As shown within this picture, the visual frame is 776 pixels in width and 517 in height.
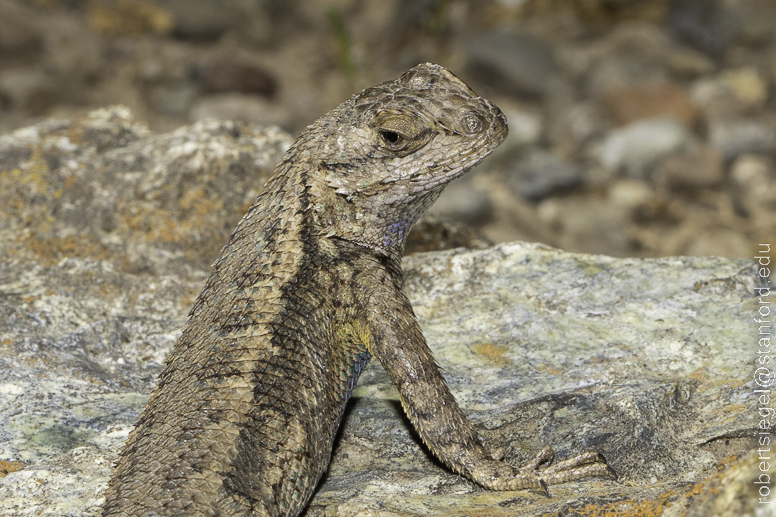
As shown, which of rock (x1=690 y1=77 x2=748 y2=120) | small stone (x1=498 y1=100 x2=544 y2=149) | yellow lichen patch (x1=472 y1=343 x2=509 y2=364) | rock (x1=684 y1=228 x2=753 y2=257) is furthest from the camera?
small stone (x1=498 y1=100 x2=544 y2=149)

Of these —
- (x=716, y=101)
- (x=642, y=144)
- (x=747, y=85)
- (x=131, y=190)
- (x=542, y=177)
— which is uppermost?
Result: (x=747, y=85)

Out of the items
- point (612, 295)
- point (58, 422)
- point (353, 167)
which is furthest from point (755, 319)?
point (58, 422)

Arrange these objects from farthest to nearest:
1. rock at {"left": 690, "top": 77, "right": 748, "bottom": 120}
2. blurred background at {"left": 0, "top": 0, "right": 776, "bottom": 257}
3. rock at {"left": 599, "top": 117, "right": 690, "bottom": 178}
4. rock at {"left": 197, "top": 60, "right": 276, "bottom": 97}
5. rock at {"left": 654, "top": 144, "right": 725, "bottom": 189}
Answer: rock at {"left": 197, "top": 60, "right": 276, "bottom": 97} → rock at {"left": 690, "top": 77, "right": 748, "bottom": 120} → rock at {"left": 599, "top": 117, "right": 690, "bottom": 178} → rock at {"left": 654, "top": 144, "right": 725, "bottom": 189} → blurred background at {"left": 0, "top": 0, "right": 776, "bottom": 257}

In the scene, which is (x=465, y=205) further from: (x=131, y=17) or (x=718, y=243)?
(x=131, y=17)

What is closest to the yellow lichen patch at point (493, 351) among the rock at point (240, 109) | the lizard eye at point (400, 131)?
the lizard eye at point (400, 131)

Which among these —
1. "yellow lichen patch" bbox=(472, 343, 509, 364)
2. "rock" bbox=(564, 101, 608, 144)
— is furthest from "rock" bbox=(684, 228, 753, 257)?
"yellow lichen patch" bbox=(472, 343, 509, 364)

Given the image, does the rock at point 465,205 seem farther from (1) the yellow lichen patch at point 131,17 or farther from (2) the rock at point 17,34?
(2) the rock at point 17,34

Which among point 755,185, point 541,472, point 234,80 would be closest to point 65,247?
point 541,472

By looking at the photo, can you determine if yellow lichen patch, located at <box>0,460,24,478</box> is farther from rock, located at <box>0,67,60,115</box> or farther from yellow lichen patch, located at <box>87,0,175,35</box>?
yellow lichen patch, located at <box>87,0,175,35</box>
